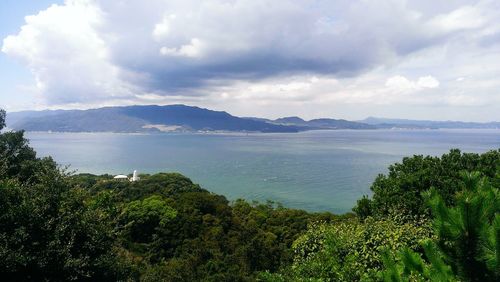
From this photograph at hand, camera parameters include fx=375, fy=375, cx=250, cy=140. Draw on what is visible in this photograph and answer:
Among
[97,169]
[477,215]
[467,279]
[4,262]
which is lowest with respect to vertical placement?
[97,169]

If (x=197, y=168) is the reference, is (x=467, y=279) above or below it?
above

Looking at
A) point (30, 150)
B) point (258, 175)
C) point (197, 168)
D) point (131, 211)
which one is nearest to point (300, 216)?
point (131, 211)

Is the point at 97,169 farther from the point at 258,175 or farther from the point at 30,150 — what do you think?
the point at 30,150

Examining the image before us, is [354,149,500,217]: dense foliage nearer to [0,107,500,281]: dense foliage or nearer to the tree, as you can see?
[0,107,500,281]: dense foliage

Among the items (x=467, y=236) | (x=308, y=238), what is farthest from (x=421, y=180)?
(x=467, y=236)

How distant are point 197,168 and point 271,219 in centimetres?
5971

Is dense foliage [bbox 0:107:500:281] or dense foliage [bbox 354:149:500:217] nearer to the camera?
dense foliage [bbox 0:107:500:281]

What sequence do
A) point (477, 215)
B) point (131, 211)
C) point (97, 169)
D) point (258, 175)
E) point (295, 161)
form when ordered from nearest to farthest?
point (477, 215), point (131, 211), point (258, 175), point (97, 169), point (295, 161)

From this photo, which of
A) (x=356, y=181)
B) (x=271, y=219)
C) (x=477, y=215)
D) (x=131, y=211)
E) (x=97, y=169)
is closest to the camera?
(x=477, y=215)

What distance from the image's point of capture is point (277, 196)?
51.6 metres

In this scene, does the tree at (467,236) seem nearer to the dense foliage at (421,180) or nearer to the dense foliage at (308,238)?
the dense foliage at (308,238)

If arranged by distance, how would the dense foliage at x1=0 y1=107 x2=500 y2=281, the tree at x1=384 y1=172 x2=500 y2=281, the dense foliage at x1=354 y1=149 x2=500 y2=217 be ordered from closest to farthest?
1. the tree at x1=384 y1=172 x2=500 y2=281
2. the dense foliage at x1=0 y1=107 x2=500 y2=281
3. the dense foliage at x1=354 y1=149 x2=500 y2=217

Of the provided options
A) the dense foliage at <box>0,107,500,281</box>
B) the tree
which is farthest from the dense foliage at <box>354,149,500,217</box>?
the tree

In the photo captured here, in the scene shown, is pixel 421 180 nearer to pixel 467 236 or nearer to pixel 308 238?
pixel 308 238
